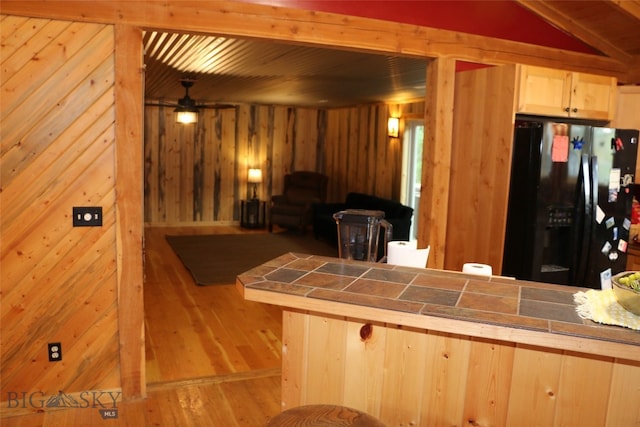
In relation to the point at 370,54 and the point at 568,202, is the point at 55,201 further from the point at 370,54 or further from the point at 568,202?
the point at 568,202

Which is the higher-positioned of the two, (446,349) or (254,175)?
(254,175)

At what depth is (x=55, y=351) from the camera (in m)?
3.07

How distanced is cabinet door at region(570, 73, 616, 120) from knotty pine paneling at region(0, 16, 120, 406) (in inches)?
119

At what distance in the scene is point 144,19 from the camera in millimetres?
2986

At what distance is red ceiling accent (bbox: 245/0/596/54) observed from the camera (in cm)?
A: 343

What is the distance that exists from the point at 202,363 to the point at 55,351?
1.05 metres

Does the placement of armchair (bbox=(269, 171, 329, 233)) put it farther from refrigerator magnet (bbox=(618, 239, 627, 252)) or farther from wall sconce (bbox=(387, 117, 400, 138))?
refrigerator magnet (bbox=(618, 239, 627, 252))

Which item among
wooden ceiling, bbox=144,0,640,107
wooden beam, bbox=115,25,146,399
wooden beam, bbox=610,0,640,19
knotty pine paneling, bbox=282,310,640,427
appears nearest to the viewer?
knotty pine paneling, bbox=282,310,640,427

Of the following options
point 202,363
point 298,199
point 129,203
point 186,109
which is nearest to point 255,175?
point 298,199

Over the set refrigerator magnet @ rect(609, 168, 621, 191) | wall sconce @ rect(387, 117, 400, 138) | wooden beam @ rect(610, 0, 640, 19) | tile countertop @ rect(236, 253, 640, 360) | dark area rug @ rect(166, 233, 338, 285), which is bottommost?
dark area rug @ rect(166, 233, 338, 285)

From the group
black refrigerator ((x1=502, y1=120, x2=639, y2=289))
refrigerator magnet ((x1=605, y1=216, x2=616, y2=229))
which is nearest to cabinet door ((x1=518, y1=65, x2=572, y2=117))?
black refrigerator ((x1=502, y1=120, x2=639, y2=289))

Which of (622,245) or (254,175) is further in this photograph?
(254,175)

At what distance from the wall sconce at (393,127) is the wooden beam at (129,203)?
561 centimetres

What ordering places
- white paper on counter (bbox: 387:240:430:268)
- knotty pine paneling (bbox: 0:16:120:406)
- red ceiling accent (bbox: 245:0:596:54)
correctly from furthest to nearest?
red ceiling accent (bbox: 245:0:596:54) → knotty pine paneling (bbox: 0:16:120:406) → white paper on counter (bbox: 387:240:430:268)
